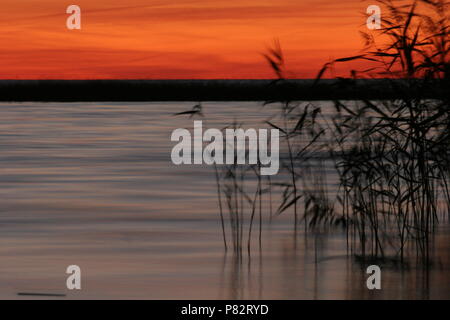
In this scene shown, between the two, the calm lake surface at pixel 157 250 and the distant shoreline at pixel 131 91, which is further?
the distant shoreline at pixel 131 91

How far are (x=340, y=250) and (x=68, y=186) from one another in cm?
723

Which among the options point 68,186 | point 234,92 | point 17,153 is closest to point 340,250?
point 68,186

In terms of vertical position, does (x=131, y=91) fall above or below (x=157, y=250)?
above

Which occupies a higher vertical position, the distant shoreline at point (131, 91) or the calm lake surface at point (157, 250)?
the distant shoreline at point (131, 91)

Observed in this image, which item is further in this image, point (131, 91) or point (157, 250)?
point (131, 91)

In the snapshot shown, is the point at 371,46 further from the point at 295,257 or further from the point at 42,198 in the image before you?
the point at 42,198

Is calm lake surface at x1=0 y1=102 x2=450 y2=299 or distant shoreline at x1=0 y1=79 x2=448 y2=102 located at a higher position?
distant shoreline at x1=0 y1=79 x2=448 y2=102

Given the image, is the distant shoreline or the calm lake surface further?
the distant shoreline

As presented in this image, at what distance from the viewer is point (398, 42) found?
9250mm
